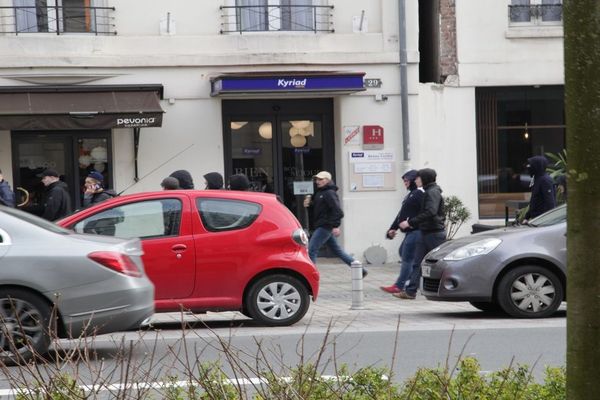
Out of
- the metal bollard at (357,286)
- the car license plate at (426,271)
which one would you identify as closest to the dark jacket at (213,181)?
the metal bollard at (357,286)

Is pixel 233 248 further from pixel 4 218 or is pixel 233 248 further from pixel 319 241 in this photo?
pixel 319 241

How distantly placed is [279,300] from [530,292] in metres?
→ 2.77

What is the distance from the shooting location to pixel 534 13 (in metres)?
21.2

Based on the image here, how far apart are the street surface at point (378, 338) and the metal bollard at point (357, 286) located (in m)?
0.13

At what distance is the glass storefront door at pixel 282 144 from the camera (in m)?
20.3

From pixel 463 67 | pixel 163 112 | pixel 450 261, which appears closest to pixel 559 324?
pixel 450 261

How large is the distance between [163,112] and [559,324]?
8587 mm

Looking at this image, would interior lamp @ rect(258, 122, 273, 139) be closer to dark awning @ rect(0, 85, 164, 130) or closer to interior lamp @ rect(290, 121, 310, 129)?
interior lamp @ rect(290, 121, 310, 129)

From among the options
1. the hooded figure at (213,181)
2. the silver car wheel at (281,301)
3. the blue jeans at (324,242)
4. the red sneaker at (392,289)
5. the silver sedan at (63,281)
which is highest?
the hooded figure at (213,181)

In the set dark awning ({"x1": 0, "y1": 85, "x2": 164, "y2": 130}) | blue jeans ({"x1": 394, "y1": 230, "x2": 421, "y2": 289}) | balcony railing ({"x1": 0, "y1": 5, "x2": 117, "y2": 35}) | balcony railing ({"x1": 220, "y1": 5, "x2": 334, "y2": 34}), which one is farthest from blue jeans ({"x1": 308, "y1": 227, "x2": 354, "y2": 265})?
balcony railing ({"x1": 0, "y1": 5, "x2": 117, "y2": 35})

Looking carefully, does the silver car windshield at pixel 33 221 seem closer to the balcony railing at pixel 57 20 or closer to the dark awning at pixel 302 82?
the dark awning at pixel 302 82

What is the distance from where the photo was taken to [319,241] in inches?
615

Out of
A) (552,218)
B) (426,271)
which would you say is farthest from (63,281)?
(552,218)

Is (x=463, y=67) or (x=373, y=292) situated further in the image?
(x=463, y=67)
